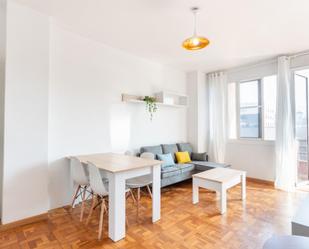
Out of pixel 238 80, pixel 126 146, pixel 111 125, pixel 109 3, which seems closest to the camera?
pixel 109 3

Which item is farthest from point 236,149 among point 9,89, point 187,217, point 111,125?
point 9,89

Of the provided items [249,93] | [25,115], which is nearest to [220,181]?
[249,93]

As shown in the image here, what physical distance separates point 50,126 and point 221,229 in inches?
106

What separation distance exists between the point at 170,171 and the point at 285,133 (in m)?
2.40

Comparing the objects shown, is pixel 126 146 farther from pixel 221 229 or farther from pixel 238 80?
pixel 238 80

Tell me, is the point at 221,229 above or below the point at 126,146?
below

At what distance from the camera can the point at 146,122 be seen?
416cm

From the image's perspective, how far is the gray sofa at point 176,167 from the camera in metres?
3.47

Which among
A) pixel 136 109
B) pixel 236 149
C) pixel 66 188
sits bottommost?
pixel 66 188

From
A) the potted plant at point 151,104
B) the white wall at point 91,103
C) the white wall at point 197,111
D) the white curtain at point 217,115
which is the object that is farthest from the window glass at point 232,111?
the potted plant at point 151,104

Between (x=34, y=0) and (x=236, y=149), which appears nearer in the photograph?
(x=34, y=0)

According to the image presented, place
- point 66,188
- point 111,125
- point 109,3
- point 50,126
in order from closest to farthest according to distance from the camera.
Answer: point 109,3, point 50,126, point 66,188, point 111,125

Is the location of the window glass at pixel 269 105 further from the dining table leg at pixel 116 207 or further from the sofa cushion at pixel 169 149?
the dining table leg at pixel 116 207

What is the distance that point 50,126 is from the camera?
108 inches
